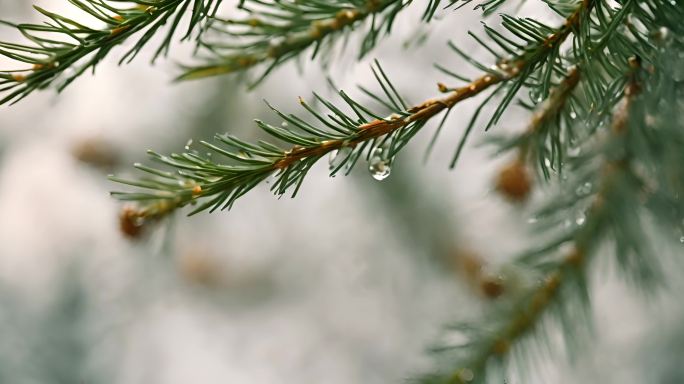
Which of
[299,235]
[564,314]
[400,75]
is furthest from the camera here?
[299,235]

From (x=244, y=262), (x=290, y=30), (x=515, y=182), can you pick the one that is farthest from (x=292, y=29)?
(x=244, y=262)

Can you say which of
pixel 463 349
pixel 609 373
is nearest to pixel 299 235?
pixel 609 373

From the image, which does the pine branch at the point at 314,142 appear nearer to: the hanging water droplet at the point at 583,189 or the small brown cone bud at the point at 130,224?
the small brown cone bud at the point at 130,224

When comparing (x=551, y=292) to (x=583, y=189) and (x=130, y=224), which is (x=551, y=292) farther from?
(x=130, y=224)

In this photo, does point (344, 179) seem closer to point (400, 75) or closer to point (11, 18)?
point (400, 75)

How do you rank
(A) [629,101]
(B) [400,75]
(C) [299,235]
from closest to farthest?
(A) [629,101]
(B) [400,75]
(C) [299,235]

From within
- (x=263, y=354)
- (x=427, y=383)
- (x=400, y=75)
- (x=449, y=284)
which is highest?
(x=400, y=75)

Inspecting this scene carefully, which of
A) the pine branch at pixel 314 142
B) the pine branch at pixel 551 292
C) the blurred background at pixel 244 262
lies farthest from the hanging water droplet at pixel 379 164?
the blurred background at pixel 244 262
